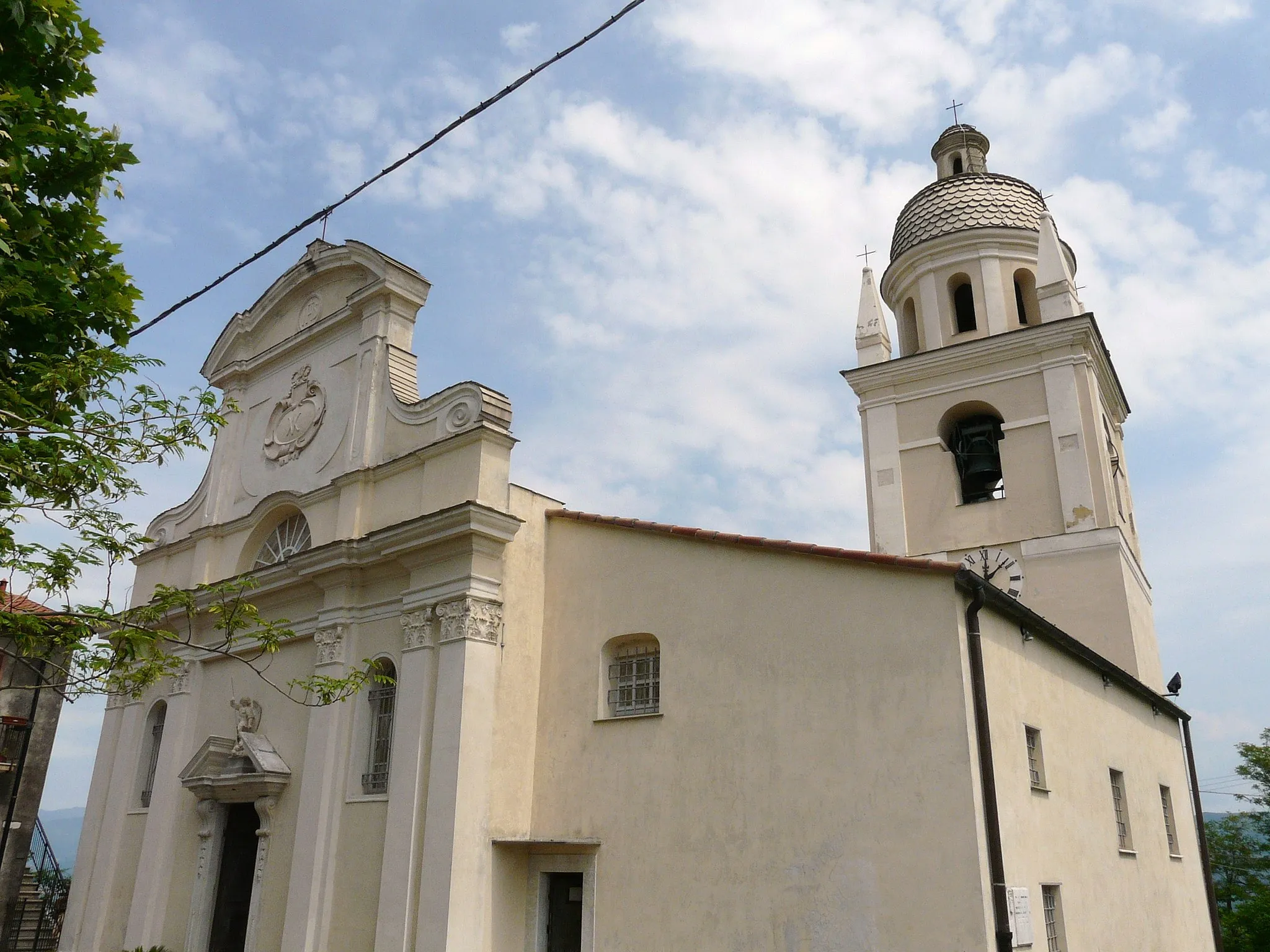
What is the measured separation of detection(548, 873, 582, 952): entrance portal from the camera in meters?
12.0

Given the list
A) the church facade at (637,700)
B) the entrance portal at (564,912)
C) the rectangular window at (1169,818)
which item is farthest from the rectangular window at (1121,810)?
the entrance portal at (564,912)

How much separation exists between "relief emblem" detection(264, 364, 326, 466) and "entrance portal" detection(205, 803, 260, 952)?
5.61m

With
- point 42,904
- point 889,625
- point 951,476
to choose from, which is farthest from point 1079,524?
point 42,904

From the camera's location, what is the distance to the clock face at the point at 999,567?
17.9m

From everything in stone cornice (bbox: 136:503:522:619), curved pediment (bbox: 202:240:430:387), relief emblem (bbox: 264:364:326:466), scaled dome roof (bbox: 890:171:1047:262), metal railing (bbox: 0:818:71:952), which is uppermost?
scaled dome roof (bbox: 890:171:1047:262)

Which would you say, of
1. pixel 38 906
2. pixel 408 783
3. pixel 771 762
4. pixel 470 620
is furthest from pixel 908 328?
pixel 38 906

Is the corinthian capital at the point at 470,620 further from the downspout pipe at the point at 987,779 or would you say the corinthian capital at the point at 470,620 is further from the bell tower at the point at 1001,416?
the bell tower at the point at 1001,416

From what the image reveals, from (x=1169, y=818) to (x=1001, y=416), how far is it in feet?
24.3

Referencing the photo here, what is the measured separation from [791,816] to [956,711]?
2.02 meters

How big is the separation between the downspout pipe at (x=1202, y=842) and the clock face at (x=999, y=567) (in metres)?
3.64

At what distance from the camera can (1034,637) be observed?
11.8 metres

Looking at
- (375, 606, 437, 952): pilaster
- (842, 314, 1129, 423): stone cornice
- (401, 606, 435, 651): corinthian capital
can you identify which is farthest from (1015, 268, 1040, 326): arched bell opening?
(375, 606, 437, 952): pilaster

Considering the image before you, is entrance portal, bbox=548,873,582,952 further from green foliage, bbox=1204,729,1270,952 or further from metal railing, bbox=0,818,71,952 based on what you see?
green foliage, bbox=1204,729,1270,952

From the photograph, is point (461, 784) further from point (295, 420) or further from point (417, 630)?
point (295, 420)
